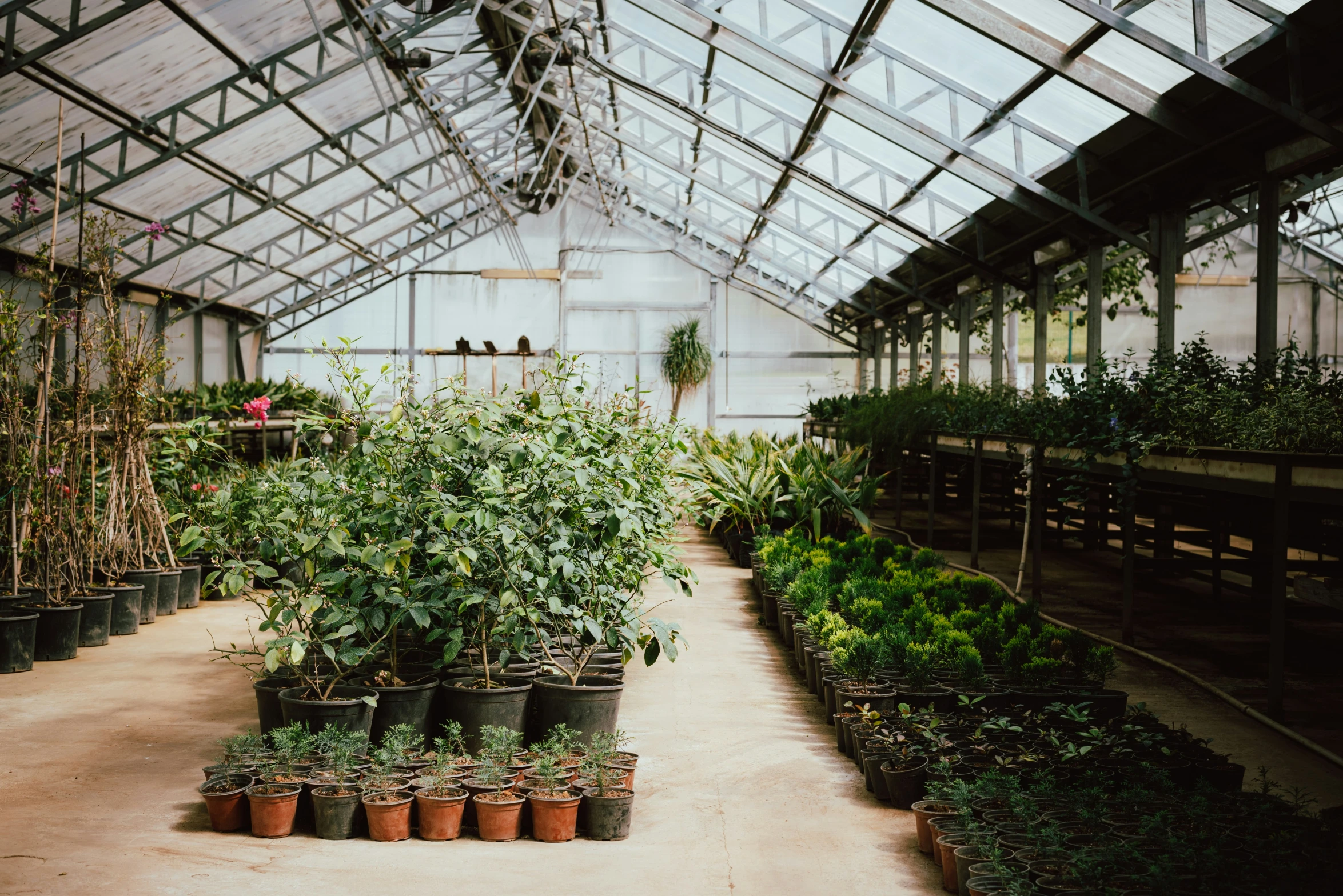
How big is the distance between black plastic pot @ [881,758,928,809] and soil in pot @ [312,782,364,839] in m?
1.44

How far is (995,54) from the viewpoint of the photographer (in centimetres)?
664

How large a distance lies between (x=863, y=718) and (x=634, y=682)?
4.48 feet

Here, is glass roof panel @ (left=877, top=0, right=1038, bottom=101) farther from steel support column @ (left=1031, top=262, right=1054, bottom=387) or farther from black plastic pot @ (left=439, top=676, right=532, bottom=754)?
black plastic pot @ (left=439, top=676, right=532, bottom=754)

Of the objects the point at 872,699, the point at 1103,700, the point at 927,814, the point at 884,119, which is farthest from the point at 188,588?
the point at 884,119

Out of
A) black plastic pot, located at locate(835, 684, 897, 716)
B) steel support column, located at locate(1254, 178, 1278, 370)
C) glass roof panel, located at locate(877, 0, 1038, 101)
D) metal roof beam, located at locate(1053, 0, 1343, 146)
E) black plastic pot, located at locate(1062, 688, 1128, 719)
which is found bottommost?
black plastic pot, located at locate(835, 684, 897, 716)

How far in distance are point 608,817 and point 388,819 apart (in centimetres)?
56

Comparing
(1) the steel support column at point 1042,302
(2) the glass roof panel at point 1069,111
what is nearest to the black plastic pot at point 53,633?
(2) the glass roof panel at point 1069,111

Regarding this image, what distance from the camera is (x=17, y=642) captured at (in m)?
4.46

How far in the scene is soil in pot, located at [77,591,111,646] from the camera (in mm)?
4910

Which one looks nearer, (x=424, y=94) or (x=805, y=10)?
(x=805, y=10)

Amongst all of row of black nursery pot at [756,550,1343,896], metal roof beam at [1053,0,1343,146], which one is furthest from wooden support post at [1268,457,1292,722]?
metal roof beam at [1053,0,1343,146]

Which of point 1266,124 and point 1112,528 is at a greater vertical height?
point 1266,124

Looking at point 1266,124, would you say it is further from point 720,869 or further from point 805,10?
point 720,869

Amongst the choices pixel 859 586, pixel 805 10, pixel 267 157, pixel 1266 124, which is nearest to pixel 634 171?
pixel 267 157
